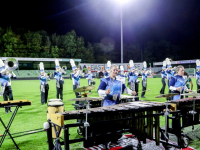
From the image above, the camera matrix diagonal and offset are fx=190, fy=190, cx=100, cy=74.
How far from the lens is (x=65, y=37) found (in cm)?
5066

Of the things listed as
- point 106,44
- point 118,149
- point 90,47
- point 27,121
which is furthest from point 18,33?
point 118,149

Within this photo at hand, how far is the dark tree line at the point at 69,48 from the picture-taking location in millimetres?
43000

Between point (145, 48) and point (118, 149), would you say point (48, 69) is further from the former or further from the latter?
point (118, 149)

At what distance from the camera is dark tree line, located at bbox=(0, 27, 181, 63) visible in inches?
1693

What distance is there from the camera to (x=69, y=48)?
4991 centimetres

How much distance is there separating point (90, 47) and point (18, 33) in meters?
19.0

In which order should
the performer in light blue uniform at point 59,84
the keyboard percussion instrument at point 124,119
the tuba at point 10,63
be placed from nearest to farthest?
the keyboard percussion instrument at point 124,119 → the tuba at point 10,63 → the performer in light blue uniform at point 59,84

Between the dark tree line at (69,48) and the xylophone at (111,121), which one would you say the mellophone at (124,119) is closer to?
the xylophone at (111,121)

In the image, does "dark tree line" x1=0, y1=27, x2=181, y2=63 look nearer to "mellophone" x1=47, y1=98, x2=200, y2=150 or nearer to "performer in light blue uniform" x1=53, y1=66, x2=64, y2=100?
"performer in light blue uniform" x1=53, y1=66, x2=64, y2=100

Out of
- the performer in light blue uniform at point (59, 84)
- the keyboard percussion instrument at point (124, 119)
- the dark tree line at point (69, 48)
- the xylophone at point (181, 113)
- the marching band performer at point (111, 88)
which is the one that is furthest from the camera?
the dark tree line at point (69, 48)

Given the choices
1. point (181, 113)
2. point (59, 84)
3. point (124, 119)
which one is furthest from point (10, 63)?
point (181, 113)

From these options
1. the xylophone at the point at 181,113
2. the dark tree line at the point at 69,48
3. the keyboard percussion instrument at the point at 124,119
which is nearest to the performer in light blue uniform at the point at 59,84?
the keyboard percussion instrument at the point at 124,119

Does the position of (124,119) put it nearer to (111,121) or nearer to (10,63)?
(111,121)

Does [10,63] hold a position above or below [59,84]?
above
